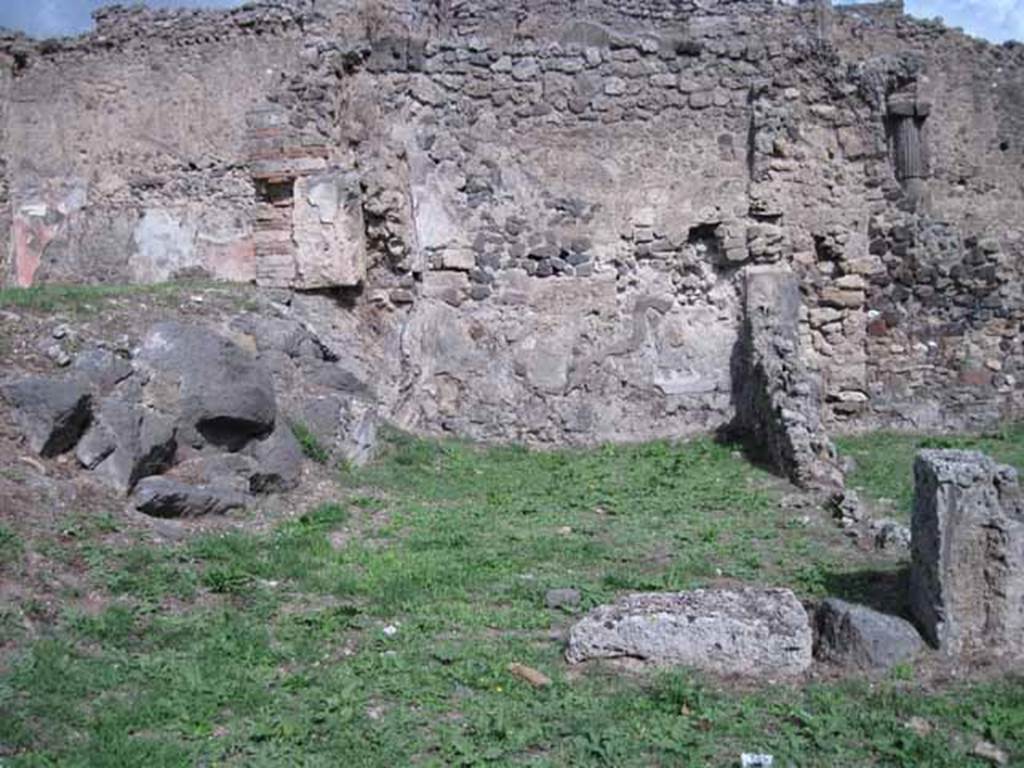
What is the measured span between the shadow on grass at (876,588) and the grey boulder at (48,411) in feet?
13.4

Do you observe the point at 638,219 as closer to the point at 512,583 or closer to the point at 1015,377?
the point at 1015,377

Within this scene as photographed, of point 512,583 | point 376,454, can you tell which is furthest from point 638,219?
point 512,583

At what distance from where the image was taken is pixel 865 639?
456 centimetres

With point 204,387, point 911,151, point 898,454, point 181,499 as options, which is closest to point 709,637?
point 181,499

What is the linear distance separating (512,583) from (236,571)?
4.52 feet

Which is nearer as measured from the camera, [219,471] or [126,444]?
[126,444]

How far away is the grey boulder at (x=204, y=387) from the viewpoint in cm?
689

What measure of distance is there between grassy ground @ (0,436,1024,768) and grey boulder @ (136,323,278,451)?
2.58 feet

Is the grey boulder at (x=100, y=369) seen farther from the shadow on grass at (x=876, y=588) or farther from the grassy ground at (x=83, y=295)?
the shadow on grass at (x=876, y=588)

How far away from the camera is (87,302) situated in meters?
7.44

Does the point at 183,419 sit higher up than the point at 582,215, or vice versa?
the point at 582,215

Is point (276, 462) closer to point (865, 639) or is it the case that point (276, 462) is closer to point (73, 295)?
point (73, 295)

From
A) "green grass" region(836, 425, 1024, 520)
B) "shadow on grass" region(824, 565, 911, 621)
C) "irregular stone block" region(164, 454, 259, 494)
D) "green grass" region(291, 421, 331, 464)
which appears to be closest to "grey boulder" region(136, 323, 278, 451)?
"irregular stone block" region(164, 454, 259, 494)

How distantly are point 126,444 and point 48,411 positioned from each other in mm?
457
